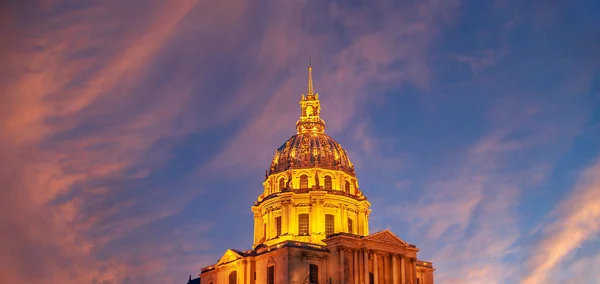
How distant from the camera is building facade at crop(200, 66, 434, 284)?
255 ft

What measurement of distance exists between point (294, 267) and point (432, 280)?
20.4 meters

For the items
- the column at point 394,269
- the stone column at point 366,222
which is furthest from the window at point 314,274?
the stone column at point 366,222

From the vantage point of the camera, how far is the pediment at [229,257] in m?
81.9

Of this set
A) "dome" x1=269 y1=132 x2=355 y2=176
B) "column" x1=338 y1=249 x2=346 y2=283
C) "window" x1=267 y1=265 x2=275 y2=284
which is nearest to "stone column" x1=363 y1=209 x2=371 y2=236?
"dome" x1=269 y1=132 x2=355 y2=176

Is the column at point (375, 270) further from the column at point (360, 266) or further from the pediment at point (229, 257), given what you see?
the pediment at point (229, 257)

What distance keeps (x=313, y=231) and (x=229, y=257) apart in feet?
30.3

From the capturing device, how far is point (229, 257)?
83062 millimetres

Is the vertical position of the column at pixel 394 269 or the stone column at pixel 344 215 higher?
the stone column at pixel 344 215

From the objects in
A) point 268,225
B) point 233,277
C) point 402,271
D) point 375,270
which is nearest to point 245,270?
point 233,277

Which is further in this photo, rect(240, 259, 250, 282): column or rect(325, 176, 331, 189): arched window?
rect(325, 176, 331, 189): arched window

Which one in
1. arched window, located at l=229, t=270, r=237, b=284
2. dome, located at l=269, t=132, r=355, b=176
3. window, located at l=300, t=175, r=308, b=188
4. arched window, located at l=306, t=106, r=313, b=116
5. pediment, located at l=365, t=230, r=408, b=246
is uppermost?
arched window, located at l=306, t=106, r=313, b=116

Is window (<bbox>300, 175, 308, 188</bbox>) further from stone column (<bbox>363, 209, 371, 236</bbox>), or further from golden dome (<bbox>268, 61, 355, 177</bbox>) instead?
stone column (<bbox>363, 209, 371, 236</bbox>)

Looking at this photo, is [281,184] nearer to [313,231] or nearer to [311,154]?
[311,154]

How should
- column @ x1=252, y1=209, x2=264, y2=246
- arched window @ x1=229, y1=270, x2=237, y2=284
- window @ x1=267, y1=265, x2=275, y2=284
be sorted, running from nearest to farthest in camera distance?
window @ x1=267, y1=265, x2=275, y2=284, arched window @ x1=229, y1=270, x2=237, y2=284, column @ x1=252, y1=209, x2=264, y2=246
